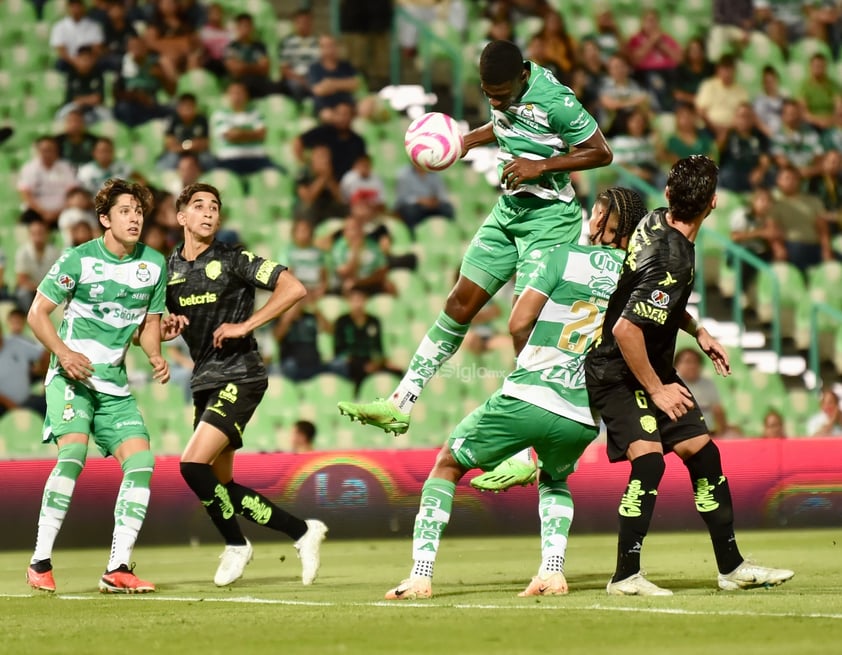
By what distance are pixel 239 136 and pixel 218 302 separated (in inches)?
286

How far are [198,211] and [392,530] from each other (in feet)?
12.9

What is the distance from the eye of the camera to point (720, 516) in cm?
692

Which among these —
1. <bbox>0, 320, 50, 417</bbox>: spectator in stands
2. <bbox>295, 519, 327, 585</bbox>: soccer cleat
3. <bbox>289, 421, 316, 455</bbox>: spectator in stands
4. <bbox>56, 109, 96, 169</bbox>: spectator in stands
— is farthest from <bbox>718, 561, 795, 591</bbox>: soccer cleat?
<bbox>56, 109, 96, 169</bbox>: spectator in stands

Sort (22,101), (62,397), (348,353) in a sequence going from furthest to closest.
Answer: (22,101) → (348,353) → (62,397)

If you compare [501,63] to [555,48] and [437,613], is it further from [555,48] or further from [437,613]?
[555,48]

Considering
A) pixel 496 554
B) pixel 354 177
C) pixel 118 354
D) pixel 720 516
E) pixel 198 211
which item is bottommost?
pixel 496 554

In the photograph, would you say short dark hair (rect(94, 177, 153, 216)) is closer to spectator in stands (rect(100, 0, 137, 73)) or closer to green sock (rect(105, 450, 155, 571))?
green sock (rect(105, 450, 155, 571))

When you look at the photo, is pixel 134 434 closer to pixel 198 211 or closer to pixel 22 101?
pixel 198 211

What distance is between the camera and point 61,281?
8.00 meters

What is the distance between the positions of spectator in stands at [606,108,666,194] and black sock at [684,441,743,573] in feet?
29.9

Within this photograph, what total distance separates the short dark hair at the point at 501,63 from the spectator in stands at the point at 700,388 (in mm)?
6034

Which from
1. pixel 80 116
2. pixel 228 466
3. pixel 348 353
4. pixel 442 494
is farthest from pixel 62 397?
pixel 80 116

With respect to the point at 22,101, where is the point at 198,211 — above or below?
below

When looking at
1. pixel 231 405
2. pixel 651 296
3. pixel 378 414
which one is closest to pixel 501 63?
pixel 651 296
